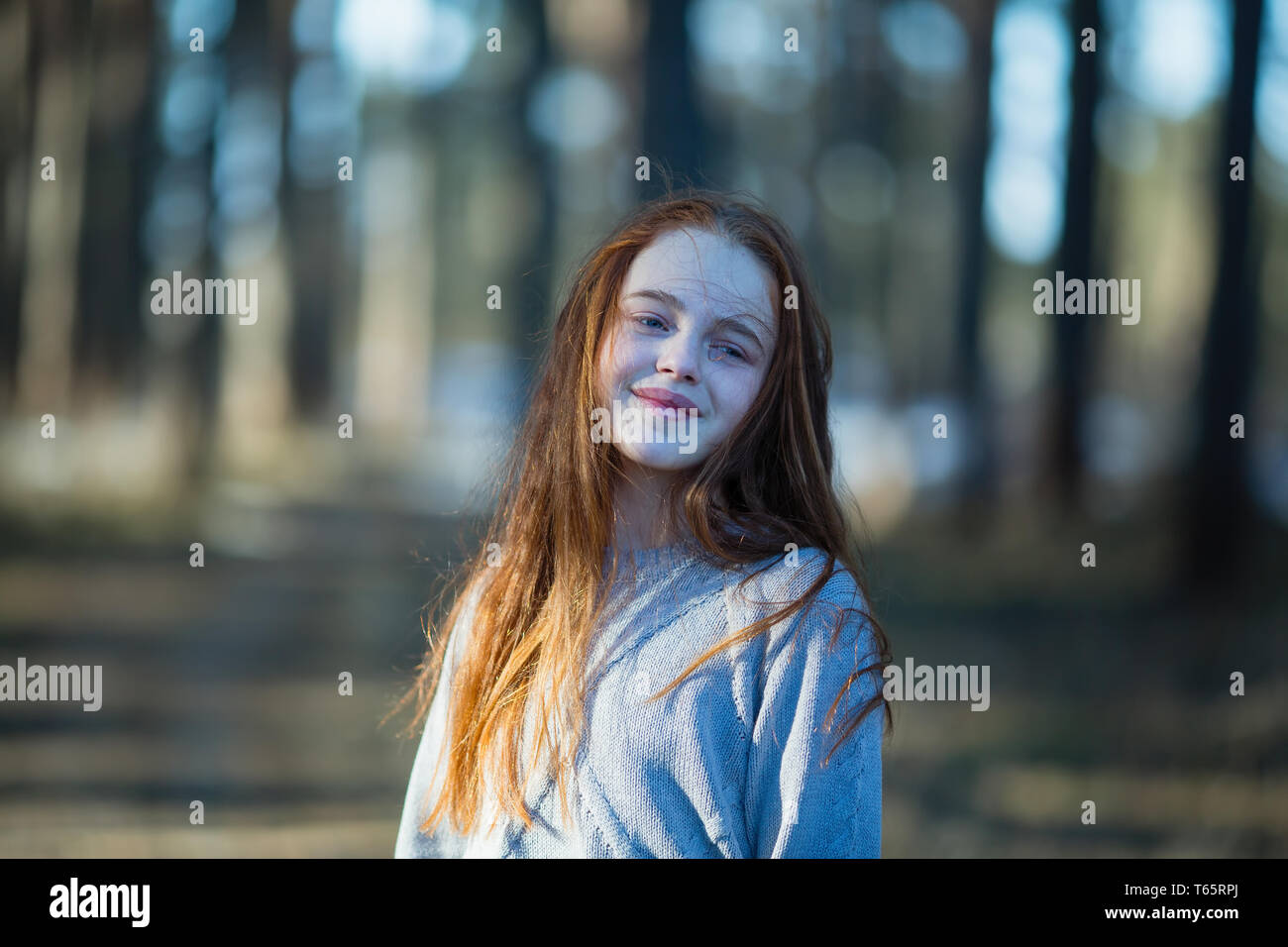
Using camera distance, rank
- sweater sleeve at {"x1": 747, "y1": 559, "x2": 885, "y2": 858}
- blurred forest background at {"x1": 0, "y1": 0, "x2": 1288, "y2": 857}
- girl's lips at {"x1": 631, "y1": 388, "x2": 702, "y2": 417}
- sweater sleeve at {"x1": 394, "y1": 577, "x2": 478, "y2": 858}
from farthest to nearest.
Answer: blurred forest background at {"x1": 0, "y1": 0, "x2": 1288, "y2": 857}
sweater sleeve at {"x1": 394, "y1": 577, "x2": 478, "y2": 858}
girl's lips at {"x1": 631, "y1": 388, "x2": 702, "y2": 417}
sweater sleeve at {"x1": 747, "y1": 559, "x2": 885, "y2": 858}

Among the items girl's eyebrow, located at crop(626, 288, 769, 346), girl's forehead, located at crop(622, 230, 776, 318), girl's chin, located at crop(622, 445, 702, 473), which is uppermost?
girl's forehead, located at crop(622, 230, 776, 318)

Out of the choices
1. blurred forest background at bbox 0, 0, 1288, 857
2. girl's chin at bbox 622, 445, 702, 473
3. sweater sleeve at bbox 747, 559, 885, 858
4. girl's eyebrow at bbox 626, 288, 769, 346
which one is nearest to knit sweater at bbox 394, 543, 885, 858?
sweater sleeve at bbox 747, 559, 885, 858

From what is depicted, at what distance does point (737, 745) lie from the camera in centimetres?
106

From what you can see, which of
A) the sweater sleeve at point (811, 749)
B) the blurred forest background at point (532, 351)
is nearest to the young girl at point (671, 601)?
the sweater sleeve at point (811, 749)

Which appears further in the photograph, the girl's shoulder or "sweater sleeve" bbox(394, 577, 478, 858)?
"sweater sleeve" bbox(394, 577, 478, 858)

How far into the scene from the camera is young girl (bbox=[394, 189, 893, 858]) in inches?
41.6

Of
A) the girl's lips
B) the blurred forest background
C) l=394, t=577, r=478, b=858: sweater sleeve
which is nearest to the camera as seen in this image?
the girl's lips

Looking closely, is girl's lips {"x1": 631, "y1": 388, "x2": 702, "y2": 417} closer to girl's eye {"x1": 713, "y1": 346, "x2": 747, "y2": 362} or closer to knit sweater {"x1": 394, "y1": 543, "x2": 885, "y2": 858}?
girl's eye {"x1": 713, "y1": 346, "x2": 747, "y2": 362}

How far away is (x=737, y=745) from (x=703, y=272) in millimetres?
504

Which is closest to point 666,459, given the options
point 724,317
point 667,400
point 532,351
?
point 667,400
